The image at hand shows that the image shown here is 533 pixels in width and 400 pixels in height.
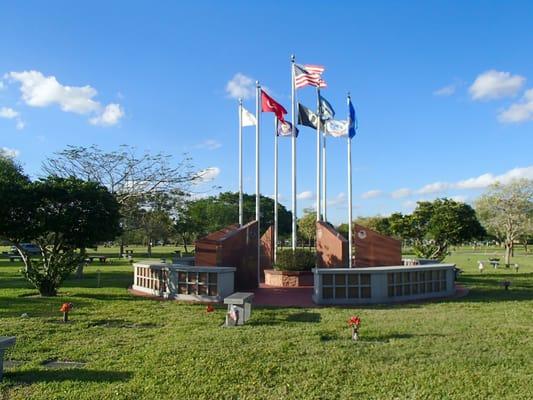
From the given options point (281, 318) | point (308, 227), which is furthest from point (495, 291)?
point (308, 227)

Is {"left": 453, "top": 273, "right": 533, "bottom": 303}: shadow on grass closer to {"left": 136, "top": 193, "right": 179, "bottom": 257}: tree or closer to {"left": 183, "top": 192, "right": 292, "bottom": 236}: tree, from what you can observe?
{"left": 136, "top": 193, "right": 179, "bottom": 257}: tree

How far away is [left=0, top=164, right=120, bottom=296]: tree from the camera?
1538 cm

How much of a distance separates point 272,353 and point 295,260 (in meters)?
12.5

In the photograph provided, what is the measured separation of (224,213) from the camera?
59.9 meters

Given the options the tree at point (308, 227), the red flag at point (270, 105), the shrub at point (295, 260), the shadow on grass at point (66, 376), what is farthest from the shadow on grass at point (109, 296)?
the tree at point (308, 227)

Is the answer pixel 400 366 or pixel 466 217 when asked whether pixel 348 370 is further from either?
pixel 466 217

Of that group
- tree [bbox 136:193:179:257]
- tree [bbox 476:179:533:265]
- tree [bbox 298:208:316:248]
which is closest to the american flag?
tree [bbox 136:193:179:257]

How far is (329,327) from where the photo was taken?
1051 centimetres

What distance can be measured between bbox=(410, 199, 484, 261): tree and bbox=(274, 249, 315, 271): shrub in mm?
9480

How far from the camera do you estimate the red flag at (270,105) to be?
68.4 feet

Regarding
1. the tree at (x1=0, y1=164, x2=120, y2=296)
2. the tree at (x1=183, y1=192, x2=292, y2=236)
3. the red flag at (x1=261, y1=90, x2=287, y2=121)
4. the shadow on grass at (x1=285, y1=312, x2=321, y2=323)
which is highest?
the red flag at (x1=261, y1=90, x2=287, y2=121)

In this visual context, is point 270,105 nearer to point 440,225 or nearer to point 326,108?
point 326,108

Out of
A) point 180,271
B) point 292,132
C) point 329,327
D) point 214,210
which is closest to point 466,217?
point 292,132

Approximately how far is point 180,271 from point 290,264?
574 cm
